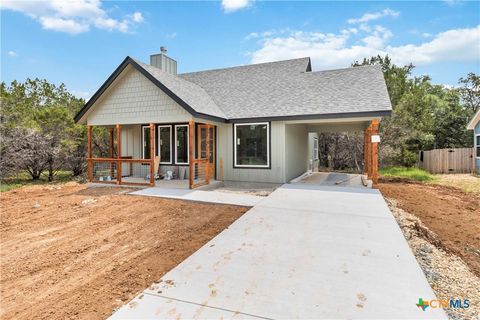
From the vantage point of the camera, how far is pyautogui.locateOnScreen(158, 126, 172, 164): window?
10980 mm

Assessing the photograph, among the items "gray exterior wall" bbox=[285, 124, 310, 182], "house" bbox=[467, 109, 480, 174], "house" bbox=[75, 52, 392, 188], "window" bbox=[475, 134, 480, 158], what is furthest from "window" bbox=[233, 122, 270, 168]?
"window" bbox=[475, 134, 480, 158]

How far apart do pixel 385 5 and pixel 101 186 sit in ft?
42.4

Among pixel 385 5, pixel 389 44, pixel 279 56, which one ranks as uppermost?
pixel 389 44

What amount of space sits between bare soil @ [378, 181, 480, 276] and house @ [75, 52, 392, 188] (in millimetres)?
1595

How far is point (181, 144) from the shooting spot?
1080 centimetres

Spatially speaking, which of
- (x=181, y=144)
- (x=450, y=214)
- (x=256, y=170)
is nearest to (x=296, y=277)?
(x=450, y=214)

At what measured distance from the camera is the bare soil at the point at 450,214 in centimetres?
448

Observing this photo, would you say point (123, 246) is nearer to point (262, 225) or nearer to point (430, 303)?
point (262, 225)

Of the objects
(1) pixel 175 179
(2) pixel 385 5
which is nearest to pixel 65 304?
(1) pixel 175 179

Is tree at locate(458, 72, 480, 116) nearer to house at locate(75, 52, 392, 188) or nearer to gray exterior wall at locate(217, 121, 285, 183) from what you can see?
house at locate(75, 52, 392, 188)

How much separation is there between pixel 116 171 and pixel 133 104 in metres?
2.96

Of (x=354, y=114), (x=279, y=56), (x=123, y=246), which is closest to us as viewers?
(x=123, y=246)

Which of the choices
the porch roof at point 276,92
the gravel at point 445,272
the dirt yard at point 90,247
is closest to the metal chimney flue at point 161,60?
the porch roof at point 276,92

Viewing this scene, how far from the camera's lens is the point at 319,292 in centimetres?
266
